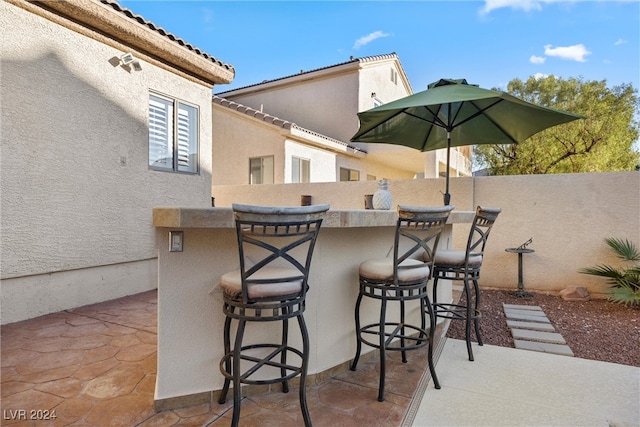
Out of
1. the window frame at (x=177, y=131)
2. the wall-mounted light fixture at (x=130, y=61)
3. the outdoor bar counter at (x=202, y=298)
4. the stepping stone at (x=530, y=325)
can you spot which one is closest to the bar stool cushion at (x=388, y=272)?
the outdoor bar counter at (x=202, y=298)

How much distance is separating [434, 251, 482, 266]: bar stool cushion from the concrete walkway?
86cm

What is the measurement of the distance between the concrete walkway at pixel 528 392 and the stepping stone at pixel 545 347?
0.37 ft

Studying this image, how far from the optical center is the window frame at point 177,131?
542cm

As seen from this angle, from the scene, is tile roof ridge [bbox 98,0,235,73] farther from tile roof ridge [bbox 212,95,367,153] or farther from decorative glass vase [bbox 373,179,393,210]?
decorative glass vase [bbox 373,179,393,210]

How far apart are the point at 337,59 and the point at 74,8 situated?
33.1ft

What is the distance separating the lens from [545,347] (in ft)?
10.6

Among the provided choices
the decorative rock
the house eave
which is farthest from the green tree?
the house eave

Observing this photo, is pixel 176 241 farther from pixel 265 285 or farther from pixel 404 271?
pixel 404 271

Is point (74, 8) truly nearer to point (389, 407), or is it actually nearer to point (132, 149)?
point (132, 149)

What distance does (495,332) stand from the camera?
3.69 m

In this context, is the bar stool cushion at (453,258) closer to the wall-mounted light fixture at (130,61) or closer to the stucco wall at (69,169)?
the stucco wall at (69,169)

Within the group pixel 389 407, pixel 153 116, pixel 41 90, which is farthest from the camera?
pixel 153 116

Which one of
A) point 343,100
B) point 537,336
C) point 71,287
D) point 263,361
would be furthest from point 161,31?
point 343,100

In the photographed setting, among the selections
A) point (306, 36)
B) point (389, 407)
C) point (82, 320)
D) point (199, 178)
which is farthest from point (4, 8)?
point (306, 36)
